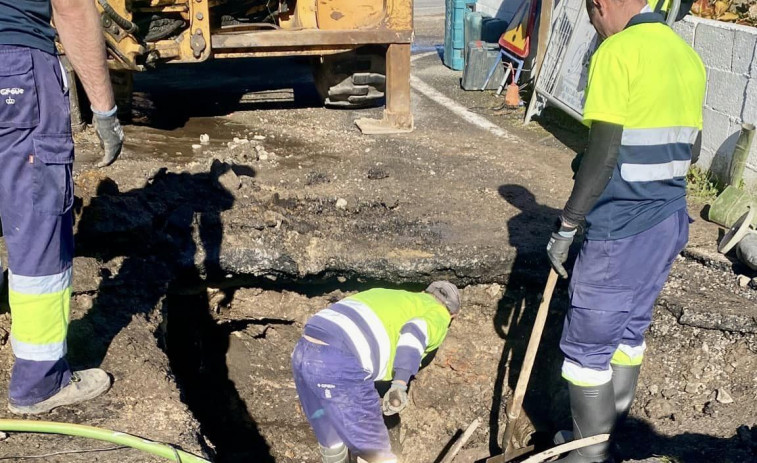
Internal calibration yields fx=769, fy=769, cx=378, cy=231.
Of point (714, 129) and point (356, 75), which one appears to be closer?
point (714, 129)

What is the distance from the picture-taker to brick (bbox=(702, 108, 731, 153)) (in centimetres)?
607

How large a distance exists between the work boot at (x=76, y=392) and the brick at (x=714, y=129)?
4934 mm

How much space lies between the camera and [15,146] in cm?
298

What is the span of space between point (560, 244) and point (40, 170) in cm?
225

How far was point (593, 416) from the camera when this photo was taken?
144 inches

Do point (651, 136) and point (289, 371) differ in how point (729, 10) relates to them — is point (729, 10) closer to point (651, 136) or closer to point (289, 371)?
point (651, 136)

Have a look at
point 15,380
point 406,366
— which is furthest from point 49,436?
point 406,366

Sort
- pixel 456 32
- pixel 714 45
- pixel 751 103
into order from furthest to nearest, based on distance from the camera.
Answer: pixel 456 32 → pixel 714 45 → pixel 751 103

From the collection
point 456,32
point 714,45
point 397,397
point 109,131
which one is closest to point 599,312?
point 397,397

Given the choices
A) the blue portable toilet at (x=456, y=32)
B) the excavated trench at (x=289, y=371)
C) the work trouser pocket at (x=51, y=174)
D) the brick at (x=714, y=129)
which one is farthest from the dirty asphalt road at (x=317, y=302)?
the blue portable toilet at (x=456, y=32)

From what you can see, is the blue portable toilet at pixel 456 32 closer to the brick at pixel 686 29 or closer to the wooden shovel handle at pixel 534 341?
the brick at pixel 686 29

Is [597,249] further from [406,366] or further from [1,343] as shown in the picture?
[1,343]

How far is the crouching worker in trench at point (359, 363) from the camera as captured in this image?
11.3 feet

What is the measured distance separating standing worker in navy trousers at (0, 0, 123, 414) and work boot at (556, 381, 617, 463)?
7.69 feet
